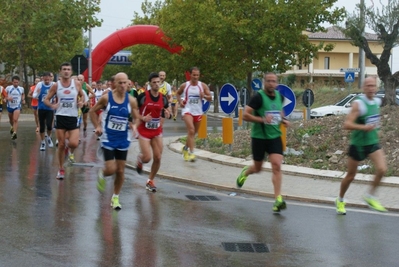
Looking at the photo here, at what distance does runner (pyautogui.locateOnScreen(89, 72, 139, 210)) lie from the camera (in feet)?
32.2

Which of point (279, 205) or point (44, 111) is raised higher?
point (44, 111)

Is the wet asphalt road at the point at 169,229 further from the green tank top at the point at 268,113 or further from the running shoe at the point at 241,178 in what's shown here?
the green tank top at the point at 268,113

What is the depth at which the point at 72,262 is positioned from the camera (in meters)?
6.84

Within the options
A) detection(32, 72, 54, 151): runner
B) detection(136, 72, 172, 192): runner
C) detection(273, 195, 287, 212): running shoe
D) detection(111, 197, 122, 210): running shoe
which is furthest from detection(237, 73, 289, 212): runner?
detection(32, 72, 54, 151): runner

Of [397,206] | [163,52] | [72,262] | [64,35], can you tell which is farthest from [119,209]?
[163,52]

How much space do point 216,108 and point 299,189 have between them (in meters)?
39.9

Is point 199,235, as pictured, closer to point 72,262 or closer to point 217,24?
point 72,262

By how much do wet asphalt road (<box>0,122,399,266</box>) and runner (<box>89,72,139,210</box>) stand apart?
0.50m

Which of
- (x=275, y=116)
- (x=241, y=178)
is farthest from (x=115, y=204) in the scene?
(x=275, y=116)

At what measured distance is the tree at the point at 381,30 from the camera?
20109 millimetres

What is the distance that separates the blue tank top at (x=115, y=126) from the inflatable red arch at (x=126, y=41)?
34184 millimetres

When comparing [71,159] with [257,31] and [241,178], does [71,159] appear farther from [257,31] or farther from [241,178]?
[257,31]

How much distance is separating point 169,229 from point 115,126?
1907mm

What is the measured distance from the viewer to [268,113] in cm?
993
